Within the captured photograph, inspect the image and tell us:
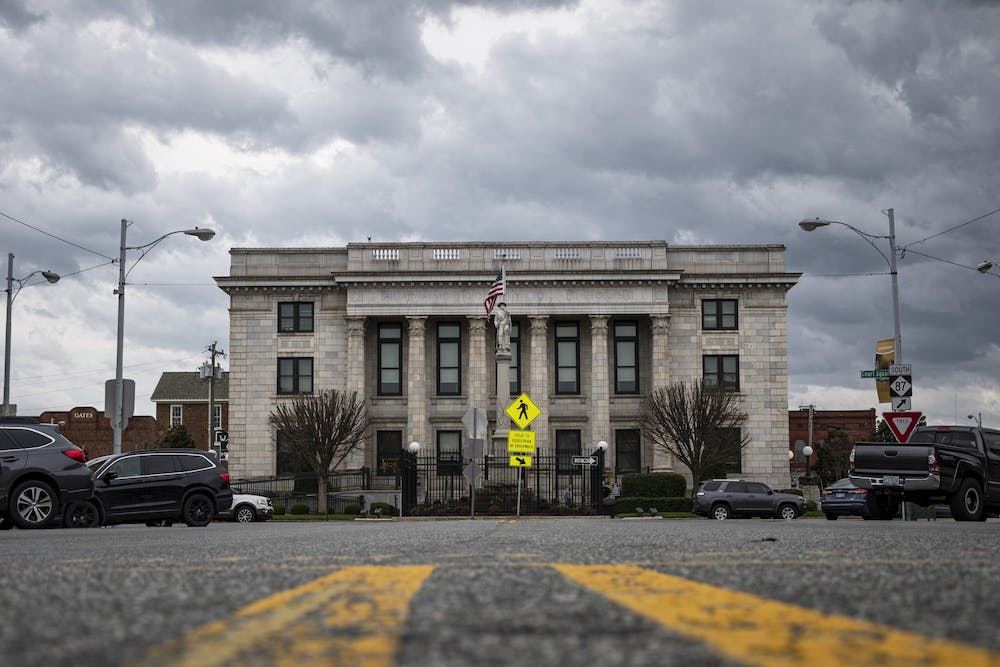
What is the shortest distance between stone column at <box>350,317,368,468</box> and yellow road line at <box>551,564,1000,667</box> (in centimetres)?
5172

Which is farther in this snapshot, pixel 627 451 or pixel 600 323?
pixel 627 451

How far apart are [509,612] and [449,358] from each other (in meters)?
53.9

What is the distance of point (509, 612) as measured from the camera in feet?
12.0

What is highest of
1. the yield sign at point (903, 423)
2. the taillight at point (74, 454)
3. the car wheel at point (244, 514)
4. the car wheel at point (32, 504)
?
the yield sign at point (903, 423)

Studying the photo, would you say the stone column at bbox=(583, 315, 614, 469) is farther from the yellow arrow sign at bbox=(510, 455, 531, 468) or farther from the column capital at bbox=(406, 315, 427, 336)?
the yellow arrow sign at bbox=(510, 455, 531, 468)

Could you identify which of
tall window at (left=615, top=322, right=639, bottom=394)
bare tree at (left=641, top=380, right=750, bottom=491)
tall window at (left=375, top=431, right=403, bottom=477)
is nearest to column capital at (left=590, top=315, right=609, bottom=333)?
tall window at (left=615, top=322, right=639, bottom=394)

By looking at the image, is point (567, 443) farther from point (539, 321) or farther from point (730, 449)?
point (730, 449)

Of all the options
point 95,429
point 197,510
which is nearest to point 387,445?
point 197,510

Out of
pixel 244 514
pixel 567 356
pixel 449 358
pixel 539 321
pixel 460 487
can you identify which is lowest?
pixel 244 514

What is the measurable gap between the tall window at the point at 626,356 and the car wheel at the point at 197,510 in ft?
117

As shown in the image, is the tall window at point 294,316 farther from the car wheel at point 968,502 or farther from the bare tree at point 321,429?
the car wheel at point 968,502

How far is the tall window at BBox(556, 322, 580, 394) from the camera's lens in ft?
188

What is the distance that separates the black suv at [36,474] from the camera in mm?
17406

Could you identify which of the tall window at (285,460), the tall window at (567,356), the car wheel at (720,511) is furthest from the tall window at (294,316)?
the car wheel at (720,511)
